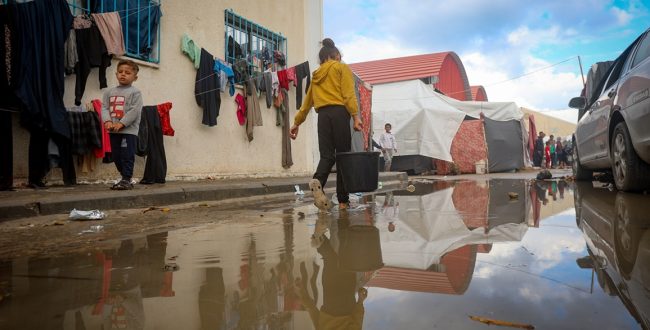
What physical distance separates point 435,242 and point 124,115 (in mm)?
3879

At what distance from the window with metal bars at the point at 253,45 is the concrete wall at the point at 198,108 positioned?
0.51 ft

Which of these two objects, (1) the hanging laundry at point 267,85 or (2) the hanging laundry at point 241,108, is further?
(1) the hanging laundry at point 267,85

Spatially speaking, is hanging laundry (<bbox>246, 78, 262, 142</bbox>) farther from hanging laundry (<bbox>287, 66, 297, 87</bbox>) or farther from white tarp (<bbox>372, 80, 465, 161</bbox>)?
white tarp (<bbox>372, 80, 465, 161</bbox>)

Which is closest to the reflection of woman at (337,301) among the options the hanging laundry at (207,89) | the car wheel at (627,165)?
the car wheel at (627,165)

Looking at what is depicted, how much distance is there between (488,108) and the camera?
15.8m

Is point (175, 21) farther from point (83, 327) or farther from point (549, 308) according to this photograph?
point (549, 308)

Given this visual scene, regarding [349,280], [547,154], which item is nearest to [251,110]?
[349,280]

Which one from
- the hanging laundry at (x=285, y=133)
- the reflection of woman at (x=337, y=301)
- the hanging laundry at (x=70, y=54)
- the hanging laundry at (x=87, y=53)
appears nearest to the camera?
the reflection of woman at (x=337, y=301)

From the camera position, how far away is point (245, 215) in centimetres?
362

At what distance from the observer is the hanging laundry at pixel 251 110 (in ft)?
26.7

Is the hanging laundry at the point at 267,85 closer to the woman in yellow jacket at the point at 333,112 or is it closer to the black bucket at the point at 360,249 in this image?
the woman in yellow jacket at the point at 333,112

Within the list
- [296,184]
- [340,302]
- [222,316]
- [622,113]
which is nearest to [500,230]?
[340,302]

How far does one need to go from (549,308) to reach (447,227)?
1.53 meters

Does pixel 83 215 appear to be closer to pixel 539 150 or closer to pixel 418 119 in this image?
pixel 418 119
